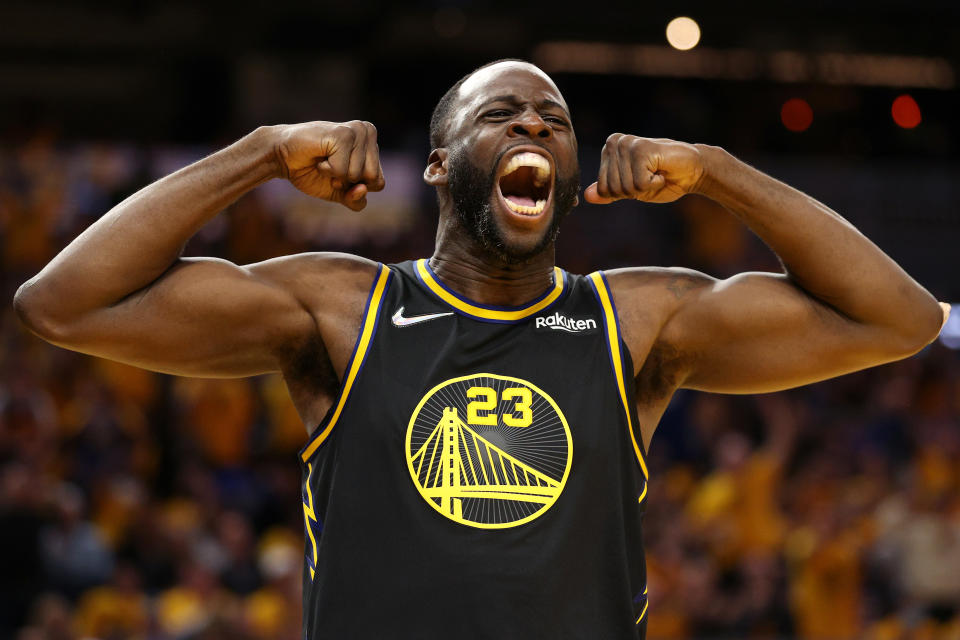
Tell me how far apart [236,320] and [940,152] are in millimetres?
13150

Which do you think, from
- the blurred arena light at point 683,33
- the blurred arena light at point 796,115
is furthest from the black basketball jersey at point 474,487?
the blurred arena light at point 796,115

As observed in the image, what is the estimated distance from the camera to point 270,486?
8680 millimetres

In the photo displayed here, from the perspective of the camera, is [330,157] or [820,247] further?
[820,247]

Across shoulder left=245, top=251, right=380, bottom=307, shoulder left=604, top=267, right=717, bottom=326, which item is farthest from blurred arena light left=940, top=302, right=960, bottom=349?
shoulder left=245, top=251, right=380, bottom=307

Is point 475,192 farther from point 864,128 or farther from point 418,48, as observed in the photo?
point 864,128

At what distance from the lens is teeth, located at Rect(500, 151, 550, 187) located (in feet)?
9.71

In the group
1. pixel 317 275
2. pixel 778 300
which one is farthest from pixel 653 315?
pixel 317 275

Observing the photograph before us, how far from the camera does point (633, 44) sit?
14.2m

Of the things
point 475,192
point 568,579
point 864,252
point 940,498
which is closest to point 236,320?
point 475,192

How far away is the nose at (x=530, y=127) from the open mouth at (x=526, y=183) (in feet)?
0.19

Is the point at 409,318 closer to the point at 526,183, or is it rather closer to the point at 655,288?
the point at 526,183

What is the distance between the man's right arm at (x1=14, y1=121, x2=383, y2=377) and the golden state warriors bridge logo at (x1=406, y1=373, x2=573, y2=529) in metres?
0.37

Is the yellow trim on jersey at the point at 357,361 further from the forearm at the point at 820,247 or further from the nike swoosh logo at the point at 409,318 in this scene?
the forearm at the point at 820,247

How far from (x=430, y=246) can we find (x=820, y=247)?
303 inches
